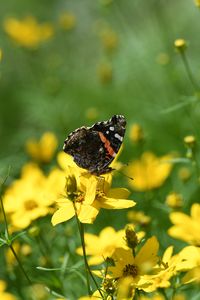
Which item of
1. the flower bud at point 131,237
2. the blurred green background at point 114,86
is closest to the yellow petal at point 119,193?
the flower bud at point 131,237

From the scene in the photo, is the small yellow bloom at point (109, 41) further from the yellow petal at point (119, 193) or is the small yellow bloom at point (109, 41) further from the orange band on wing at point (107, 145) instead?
the yellow petal at point (119, 193)

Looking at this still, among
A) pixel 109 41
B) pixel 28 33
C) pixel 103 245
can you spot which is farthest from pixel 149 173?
pixel 28 33

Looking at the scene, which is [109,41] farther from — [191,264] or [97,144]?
[191,264]

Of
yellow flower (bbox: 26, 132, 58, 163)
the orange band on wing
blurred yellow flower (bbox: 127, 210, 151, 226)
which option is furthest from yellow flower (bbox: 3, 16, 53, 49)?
the orange band on wing

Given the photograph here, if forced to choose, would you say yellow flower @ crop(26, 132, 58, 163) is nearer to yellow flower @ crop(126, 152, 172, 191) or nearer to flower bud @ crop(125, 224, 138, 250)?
yellow flower @ crop(126, 152, 172, 191)

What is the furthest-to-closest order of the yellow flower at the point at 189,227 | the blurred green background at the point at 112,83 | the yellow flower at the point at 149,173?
the blurred green background at the point at 112,83 < the yellow flower at the point at 149,173 < the yellow flower at the point at 189,227
